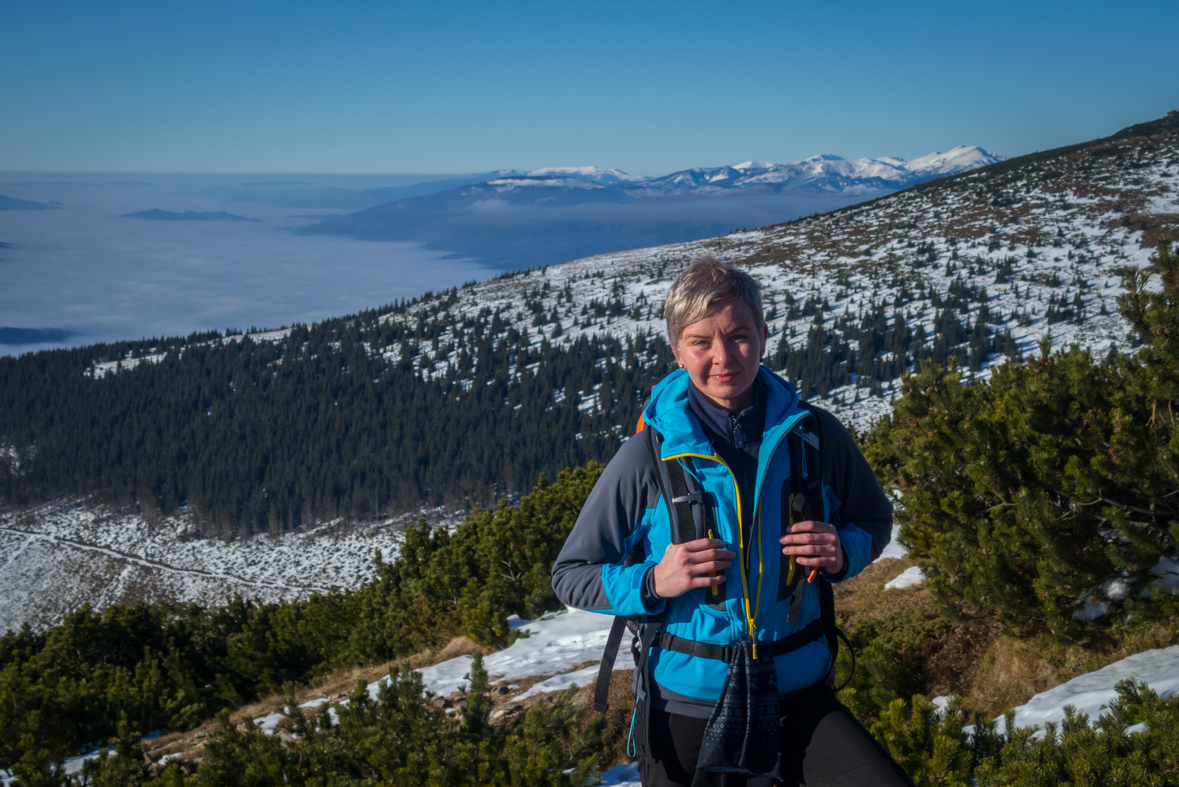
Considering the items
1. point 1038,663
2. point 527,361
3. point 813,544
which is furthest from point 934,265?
point 813,544

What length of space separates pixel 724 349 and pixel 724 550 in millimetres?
722

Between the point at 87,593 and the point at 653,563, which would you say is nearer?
the point at 653,563

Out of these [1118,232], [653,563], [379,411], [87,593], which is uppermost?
[1118,232]

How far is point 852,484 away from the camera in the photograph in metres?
2.69

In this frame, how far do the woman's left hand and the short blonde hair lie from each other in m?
0.77

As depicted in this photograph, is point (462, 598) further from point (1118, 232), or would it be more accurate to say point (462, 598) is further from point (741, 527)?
point (1118, 232)

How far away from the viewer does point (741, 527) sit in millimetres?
2404

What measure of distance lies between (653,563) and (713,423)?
58 cm

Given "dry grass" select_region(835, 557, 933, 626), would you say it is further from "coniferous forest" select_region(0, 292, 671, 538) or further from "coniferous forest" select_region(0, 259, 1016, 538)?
"coniferous forest" select_region(0, 292, 671, 538)

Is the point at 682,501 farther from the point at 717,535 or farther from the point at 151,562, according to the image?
the point at 151,562

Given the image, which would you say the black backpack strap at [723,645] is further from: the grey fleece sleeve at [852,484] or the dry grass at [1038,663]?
the dry grass at [1038,663]

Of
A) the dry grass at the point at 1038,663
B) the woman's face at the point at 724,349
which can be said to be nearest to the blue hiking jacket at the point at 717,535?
the woman's face at the point at 724,349

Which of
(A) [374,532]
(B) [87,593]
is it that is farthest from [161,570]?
(A) [374,532]

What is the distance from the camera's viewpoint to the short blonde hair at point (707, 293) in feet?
8.06
